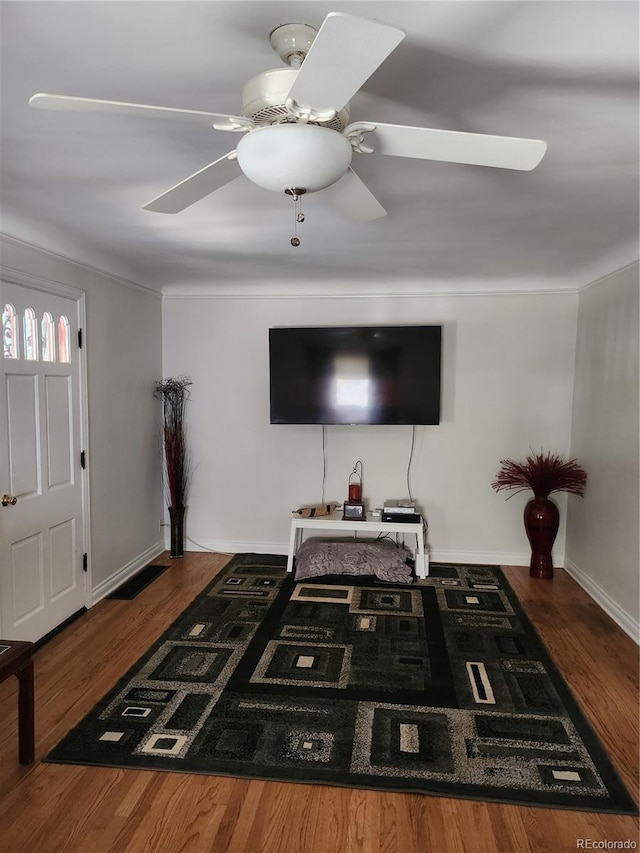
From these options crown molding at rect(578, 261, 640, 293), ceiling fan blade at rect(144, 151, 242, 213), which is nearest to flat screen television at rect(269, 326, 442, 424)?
crown molding at rect(578, 261, 640, 293)

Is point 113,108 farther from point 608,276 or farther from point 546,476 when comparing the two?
point 546,476

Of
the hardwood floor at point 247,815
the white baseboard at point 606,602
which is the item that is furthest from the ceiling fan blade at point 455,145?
the white baseboard at point 606,602

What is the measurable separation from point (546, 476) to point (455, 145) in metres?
3.35

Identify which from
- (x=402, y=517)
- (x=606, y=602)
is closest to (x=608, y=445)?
(x=606, y=602)

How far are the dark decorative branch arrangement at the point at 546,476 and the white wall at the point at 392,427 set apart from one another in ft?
0.45

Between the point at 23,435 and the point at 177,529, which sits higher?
the point at 23,435

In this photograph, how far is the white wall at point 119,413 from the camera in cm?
380

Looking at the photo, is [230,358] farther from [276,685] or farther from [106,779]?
[106,779]

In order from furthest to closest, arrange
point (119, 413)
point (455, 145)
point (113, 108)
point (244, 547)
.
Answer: point (244, 547)
point (119, 413)
point (455, 145)
point (113, 108)

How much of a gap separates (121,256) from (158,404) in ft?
4.76

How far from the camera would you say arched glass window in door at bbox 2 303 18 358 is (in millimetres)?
2959

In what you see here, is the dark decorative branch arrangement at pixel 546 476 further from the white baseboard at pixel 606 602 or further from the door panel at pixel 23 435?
the door panel at pixel 23 435

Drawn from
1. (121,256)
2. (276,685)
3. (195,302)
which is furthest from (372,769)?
(195,302)

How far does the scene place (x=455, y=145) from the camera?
4.83 ft
